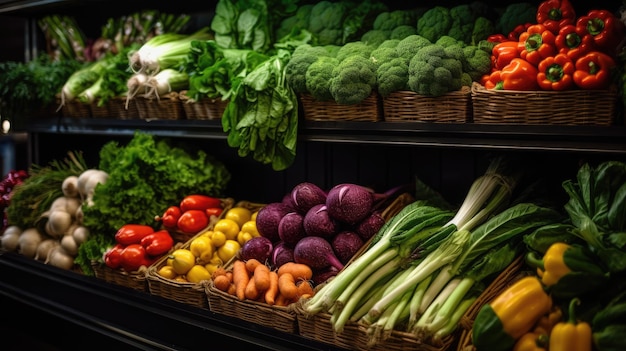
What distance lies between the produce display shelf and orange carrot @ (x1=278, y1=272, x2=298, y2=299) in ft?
0.49

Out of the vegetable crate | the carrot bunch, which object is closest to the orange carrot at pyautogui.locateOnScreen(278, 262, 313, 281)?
the carrot bunch

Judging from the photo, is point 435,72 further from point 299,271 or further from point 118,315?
point 118,315

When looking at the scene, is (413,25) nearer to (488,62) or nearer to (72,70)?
(488,62)

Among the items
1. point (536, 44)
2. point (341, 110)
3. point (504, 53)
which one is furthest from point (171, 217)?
point (536, 44)

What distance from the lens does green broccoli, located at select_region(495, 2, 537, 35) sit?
2.44 meters

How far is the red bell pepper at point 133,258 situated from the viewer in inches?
114

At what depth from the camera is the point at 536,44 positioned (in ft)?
6.98

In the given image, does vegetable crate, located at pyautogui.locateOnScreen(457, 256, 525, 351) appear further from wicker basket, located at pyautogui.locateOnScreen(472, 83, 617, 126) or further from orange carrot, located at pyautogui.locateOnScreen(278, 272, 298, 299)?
orange carrot, located at pyautogui.locateOnScreen(278, 272, 298, 299)

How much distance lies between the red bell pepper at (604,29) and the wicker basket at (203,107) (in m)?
1.62

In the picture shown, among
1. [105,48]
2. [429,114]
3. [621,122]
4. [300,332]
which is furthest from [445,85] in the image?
[105,48]

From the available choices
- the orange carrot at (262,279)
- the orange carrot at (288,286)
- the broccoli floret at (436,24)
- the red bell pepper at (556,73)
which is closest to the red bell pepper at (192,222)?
the orange carrot at (262,279)

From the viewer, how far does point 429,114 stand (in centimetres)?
229

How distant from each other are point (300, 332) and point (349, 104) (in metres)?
0.91

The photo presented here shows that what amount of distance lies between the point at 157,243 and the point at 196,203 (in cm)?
30
